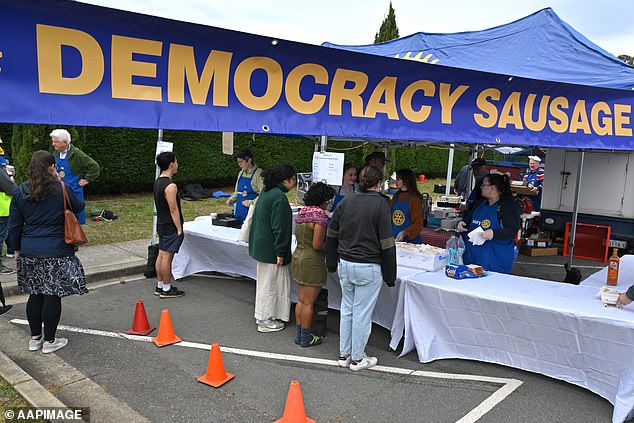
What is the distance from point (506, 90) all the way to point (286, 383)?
3.17 m

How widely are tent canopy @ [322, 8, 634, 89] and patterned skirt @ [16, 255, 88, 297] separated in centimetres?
518

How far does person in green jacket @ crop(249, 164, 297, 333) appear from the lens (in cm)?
452

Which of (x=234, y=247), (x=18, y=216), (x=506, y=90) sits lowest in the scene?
(x=234, y=247)

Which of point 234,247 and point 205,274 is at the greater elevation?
point 234,247

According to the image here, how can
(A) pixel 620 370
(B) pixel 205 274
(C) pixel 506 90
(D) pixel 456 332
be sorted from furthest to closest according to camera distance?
(B) pixel 205 274, (C) pixel 506 90, (D) pixel 456 332, (A) pixel 620 370

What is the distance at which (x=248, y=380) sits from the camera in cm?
388

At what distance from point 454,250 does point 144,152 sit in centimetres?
1093

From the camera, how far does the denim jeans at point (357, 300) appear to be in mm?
3795

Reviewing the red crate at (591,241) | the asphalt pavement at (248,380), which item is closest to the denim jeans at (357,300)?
the asphalt pavement at (248,380)

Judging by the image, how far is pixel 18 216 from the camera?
156 inches

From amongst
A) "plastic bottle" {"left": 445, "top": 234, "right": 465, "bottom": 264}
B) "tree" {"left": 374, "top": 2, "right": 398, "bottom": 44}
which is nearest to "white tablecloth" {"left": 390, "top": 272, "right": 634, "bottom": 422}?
"plastic bottle" {"left": 445, "top": 234, "right": 465, "bottom": 264}

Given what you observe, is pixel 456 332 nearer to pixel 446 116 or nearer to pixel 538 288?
pixel 538 288

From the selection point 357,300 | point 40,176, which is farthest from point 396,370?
point 40,176

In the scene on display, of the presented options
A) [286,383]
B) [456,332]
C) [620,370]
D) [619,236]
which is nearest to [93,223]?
[286,383]
